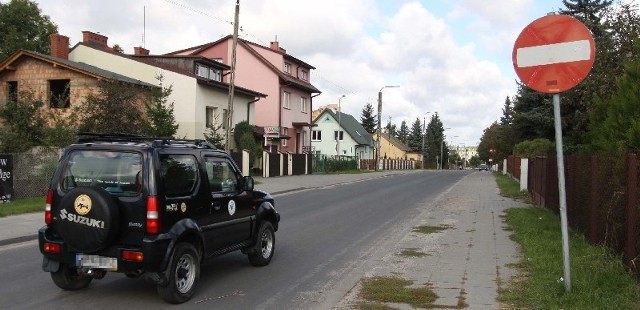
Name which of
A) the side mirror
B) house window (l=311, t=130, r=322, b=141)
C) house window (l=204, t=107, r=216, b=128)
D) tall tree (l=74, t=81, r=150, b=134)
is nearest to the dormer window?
house window (l=204, t=107, r=216, b=128)

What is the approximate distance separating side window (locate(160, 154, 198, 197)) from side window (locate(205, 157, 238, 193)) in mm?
298

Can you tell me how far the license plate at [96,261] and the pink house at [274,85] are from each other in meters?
36.3

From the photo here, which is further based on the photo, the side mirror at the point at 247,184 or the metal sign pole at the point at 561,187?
the side mirror at the point at 247,184

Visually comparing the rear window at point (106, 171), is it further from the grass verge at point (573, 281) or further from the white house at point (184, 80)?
the white house at point (184, 80)

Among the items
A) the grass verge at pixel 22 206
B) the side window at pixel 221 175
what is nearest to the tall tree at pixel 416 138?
the grass verge at pixel 22 206

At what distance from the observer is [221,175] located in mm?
7156

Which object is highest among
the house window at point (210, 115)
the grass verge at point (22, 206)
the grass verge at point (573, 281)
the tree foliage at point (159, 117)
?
the house window at point (210, 115)

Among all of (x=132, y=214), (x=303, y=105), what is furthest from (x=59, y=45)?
(x=132, y=214)

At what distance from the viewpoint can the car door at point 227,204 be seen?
683 centimetres

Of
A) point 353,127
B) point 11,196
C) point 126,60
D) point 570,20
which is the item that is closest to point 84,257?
point 570,20

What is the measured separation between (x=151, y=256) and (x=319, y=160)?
4177cm

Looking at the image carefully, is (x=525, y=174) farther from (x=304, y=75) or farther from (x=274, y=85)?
(x=304, y=75)

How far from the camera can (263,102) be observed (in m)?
45.8

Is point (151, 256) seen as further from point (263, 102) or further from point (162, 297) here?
point (263, 102)
